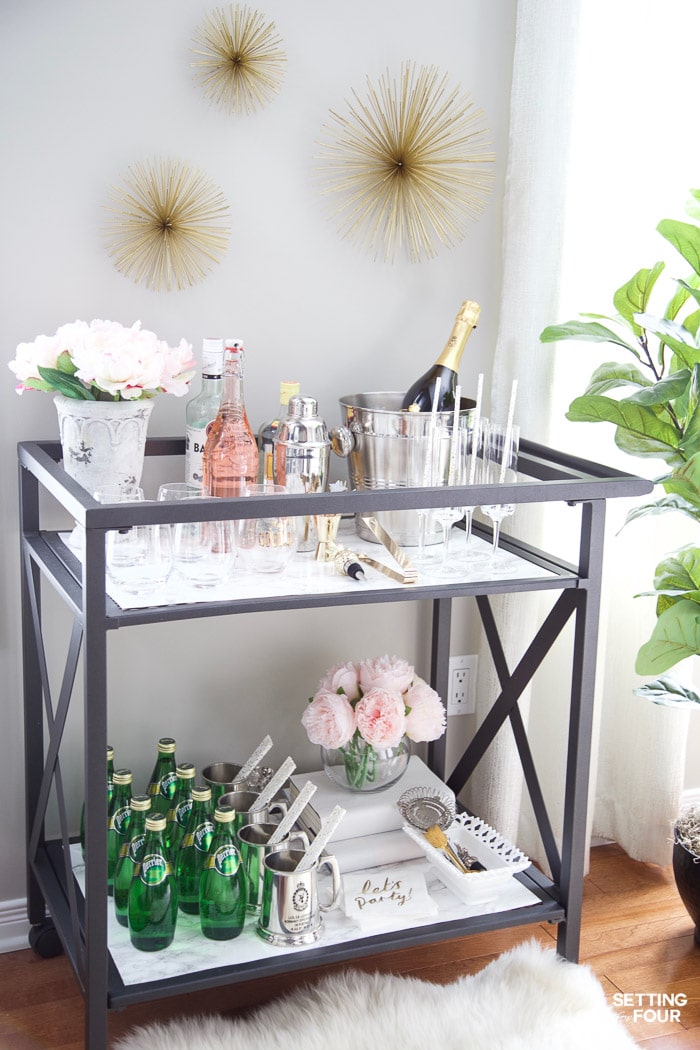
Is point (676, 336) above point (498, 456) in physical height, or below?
above

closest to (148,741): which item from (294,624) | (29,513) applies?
(294,624)

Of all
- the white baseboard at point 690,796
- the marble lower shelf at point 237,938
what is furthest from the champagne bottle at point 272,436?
the white baseboard at point 690,796

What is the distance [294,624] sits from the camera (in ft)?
6.72

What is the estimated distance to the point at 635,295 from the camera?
1788 millimetres

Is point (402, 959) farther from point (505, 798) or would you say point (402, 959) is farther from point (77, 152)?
point (77, 152)

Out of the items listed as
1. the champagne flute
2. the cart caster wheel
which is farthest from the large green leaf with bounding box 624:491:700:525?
the cart caster wheel

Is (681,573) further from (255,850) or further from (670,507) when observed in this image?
(255,850)

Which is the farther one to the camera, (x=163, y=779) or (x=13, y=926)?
(x=13, y=926)

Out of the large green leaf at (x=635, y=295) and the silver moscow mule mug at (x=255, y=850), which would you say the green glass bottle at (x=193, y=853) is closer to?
the silver moscow mule mug at (x=255, y=850)

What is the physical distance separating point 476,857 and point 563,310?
3.25 feet

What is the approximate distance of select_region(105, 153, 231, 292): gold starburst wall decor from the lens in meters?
1.78

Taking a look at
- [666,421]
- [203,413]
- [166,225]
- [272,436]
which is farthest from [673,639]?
[166,225]

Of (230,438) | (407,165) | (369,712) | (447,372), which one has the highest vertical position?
(407,165)

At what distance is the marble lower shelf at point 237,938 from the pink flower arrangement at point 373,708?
0.23 m
